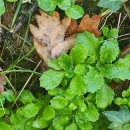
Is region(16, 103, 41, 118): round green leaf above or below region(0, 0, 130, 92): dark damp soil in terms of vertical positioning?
below

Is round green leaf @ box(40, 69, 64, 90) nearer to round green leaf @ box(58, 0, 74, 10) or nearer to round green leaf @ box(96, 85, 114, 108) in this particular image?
round green leaf @ box(96, 85, 114, 108)

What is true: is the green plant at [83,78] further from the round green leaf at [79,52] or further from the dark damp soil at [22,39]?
the dark damp soil at [22,39]

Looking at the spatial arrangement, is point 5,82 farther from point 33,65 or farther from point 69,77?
point 69,77

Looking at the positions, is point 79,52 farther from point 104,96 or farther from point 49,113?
point 49,113

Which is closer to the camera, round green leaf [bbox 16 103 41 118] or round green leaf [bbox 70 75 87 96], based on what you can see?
round green leaf [bbox 70 75 87 96]

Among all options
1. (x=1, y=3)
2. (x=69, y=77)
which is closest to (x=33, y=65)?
(x=69, y=77)

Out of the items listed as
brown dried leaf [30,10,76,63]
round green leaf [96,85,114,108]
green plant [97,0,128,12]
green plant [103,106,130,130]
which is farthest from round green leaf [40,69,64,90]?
green plant [97,0,128,12]

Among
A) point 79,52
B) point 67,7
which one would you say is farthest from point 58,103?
point 67,7
